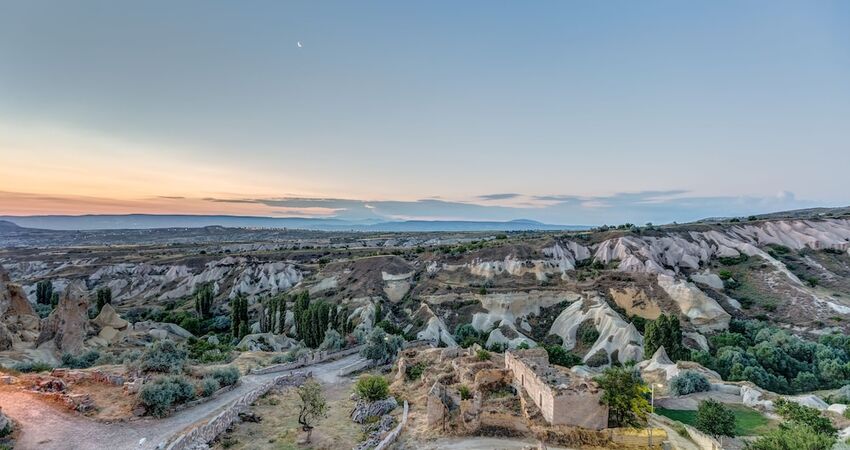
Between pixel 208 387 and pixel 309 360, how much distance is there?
1355cm

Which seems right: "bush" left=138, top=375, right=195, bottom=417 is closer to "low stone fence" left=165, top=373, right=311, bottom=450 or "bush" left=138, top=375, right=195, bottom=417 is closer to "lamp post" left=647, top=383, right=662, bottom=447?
"low stone fence" left=165, top=373, right=311, bottom=450

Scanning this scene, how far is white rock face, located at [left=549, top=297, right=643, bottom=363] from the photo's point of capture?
49562mm

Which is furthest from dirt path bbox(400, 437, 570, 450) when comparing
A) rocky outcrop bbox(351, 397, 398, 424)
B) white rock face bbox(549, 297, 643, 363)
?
white rock face bbox(549, 297, 643, 363)

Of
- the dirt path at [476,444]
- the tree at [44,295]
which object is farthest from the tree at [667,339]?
the tree at [44,295]

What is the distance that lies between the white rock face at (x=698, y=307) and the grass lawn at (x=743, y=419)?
2649 cm

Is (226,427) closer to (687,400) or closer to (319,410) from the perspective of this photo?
(319,410)

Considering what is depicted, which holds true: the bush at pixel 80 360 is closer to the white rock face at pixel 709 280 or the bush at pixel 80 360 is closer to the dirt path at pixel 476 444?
the dirt path at pixel 476 444

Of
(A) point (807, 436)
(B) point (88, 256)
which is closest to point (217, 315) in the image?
(B) point (88, 256)

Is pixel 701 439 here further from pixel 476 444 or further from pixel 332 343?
pixel 332 343

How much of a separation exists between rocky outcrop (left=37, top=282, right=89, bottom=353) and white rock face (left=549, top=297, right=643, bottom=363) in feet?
175

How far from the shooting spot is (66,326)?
41.1 meters

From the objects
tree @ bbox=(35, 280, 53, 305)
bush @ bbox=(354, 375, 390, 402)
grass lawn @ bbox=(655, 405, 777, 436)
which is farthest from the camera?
tree @ bbox=(35, 280, 53, 305)

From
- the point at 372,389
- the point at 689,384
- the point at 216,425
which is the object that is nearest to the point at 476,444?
the point at 372,389

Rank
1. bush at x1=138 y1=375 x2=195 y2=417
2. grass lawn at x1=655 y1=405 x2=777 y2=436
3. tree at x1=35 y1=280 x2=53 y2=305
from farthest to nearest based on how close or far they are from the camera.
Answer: tree at x1=35 y1=280 x2=53 y2=305 → grass lawn at x1=655 y1=405 x2=777 y2=436 → bush at x1=138 y1=375 x2=195 y2=417
